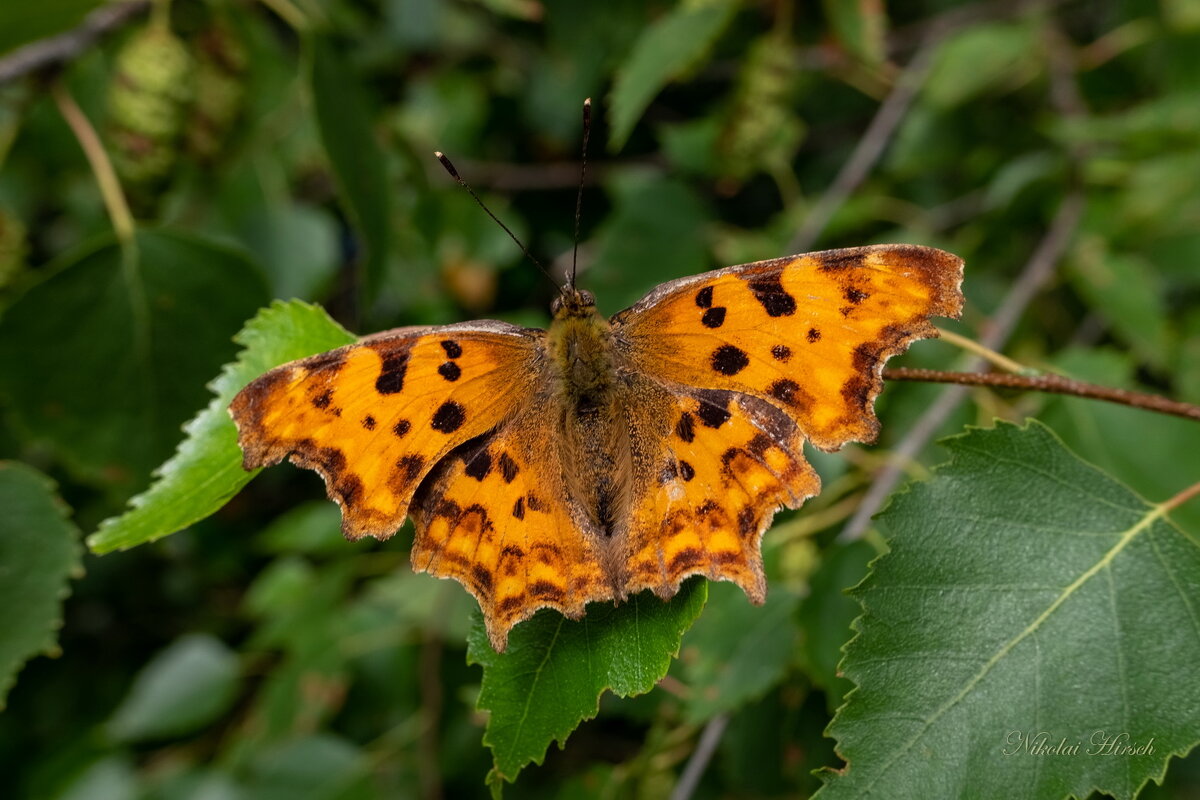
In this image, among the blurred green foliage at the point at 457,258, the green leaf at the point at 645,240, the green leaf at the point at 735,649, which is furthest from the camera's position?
the green leaf at the point at 645,240

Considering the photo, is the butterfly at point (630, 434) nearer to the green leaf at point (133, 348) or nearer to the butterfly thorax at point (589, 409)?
the butterfly thorax at point (589, 409)

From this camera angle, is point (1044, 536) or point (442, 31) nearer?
point (1044, 536)

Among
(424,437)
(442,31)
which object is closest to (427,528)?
(424,437)

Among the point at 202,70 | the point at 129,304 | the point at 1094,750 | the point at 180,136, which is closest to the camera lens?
the point at 1094,750

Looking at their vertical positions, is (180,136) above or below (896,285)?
above

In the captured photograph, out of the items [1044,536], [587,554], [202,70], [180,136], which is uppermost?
[202,70]

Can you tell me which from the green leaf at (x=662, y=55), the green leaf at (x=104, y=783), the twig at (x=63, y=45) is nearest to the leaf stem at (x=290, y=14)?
the twig at (x=63, y=45)

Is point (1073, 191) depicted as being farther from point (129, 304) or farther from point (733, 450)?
point (129, 304)

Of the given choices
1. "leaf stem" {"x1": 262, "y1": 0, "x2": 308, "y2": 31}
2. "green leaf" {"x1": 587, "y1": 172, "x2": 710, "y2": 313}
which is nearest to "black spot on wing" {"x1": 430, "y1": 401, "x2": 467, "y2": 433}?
"leaf stem" {"x1": 262, "y1": 0, "x2": 308, "y2": 31}
